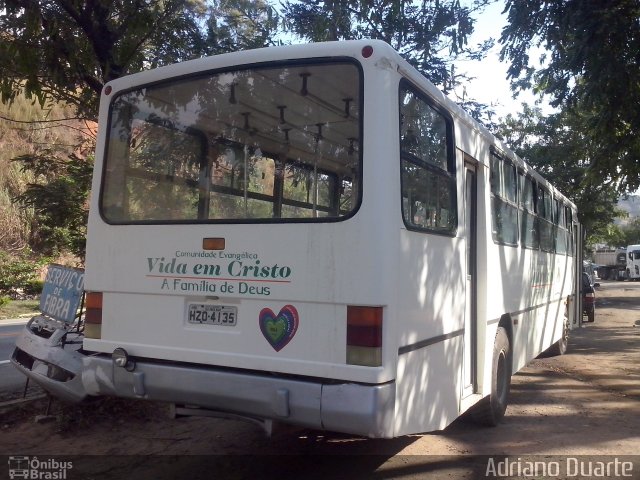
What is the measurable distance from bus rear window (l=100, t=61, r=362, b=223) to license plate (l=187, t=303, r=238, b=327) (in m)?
0.64

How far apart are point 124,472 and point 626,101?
9.53 m

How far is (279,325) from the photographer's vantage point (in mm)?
4281

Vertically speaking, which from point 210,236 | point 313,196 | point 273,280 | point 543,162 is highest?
point 543,162

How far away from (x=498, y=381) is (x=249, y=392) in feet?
11.2

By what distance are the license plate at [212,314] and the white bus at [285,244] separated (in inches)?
0.5

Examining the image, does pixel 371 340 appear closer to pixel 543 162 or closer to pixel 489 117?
pixel 489 117

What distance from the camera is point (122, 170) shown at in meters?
5.24

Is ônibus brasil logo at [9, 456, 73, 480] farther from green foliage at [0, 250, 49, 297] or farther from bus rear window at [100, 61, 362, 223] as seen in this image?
green foliage at [0, 250, 49, 297]

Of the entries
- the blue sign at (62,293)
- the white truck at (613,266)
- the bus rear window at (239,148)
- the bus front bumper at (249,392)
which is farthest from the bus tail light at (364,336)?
the white truck at (613,266)

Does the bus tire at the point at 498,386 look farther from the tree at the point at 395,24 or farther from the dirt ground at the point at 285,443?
the tree at the point at 395,24

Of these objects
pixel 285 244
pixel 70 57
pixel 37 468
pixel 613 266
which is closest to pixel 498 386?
pixel 285 244

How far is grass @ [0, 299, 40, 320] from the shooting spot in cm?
1894

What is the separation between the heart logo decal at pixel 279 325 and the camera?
4234mm

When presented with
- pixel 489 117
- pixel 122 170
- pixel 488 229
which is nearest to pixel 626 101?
pixel 489 117
